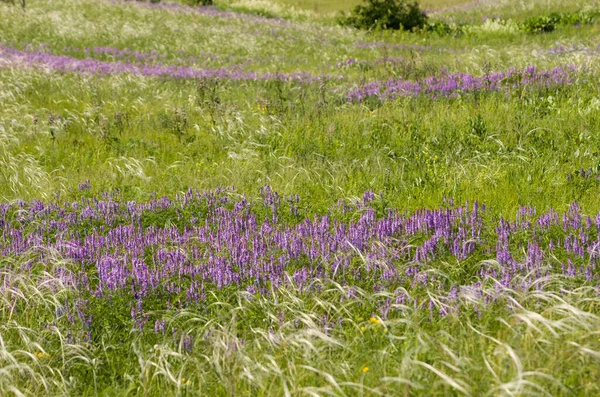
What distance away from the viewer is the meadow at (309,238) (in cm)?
288

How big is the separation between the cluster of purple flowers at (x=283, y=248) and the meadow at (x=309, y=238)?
0.02 metres

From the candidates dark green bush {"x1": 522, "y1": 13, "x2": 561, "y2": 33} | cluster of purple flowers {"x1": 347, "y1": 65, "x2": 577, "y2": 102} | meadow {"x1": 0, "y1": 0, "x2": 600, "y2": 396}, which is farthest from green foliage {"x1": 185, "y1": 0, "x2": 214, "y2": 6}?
cluster of purple flowers {"x1": 347, "y1": 65, "x2": 577, "y2": 102}

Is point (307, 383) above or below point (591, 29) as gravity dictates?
below

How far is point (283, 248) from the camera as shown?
4.28 metres

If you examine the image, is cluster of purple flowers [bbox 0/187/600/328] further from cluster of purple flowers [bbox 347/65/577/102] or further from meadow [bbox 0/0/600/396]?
cluster of purple flowers [bbox 347/65/577/102]

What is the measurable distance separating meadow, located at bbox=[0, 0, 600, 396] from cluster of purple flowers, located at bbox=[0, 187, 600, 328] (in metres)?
0.02

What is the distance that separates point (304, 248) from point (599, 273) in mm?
1900

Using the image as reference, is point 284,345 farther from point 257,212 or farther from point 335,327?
point 257,212

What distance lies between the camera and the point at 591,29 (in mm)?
20469

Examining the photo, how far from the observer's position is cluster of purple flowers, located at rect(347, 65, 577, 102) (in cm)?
953

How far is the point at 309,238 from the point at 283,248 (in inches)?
11.2

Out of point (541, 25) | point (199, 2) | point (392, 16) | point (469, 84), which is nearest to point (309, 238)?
point (469, 84)

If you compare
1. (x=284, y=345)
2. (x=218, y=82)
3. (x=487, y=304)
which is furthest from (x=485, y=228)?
(x=218, y=82)

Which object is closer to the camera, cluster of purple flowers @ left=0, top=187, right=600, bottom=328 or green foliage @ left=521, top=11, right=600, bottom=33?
cluster of purple flowers @ left=0, top=187, right=600, bottom=328
